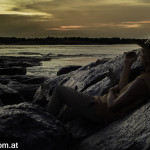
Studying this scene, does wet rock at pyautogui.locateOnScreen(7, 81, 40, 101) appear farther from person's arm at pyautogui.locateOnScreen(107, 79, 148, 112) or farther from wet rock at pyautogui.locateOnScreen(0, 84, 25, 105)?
person's arm at pyautogui.locateOnScreen(107, 79, 148, 112)

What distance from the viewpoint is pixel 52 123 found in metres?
4.21

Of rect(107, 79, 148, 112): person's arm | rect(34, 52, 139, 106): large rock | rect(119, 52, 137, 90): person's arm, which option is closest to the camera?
rect(107, 79, 148, 112): person's arm

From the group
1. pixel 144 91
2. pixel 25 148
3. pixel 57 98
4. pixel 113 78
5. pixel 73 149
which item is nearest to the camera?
pixel 25 148

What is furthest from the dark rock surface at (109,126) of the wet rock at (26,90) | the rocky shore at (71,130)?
the wet rock at (26,90)

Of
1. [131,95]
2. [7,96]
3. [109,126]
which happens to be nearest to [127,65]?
[131,95]

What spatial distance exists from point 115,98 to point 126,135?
25.0 inches

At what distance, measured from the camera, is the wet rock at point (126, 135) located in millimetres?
3484

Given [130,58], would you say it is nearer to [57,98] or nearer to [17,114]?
[57,98]

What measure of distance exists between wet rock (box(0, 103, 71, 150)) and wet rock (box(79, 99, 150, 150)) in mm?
404

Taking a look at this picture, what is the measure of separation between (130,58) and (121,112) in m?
0.82

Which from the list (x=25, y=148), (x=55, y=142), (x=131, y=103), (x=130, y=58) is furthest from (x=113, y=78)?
(x=25, y=148)

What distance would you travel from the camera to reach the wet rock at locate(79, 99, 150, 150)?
348cm

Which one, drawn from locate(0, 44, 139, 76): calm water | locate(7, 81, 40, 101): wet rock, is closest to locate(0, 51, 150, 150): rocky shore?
locate(7, 81, 40, 101): wet rock

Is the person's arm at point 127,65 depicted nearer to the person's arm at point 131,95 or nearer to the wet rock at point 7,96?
the person's arm at point 131,95
